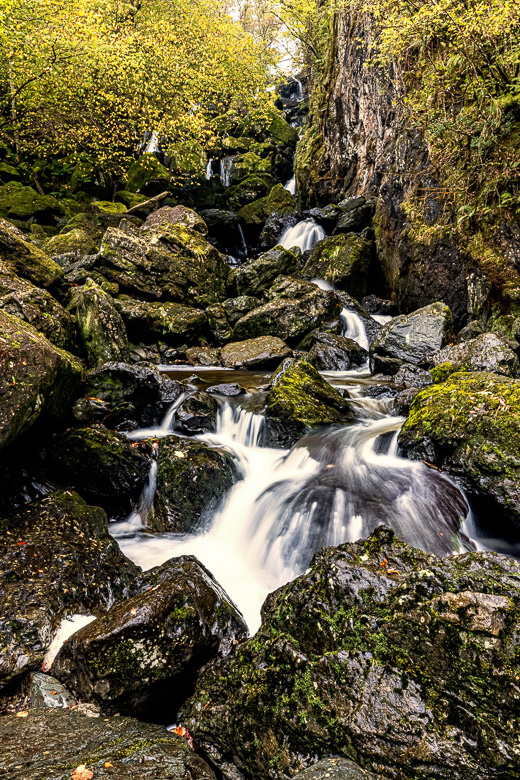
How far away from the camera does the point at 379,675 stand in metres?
2.14

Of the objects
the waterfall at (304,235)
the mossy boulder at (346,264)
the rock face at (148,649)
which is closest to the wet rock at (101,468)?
the rock face at (148,649)

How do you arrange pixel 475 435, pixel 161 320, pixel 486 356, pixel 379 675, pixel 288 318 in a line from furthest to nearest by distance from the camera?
pixel 161 320 < pixel 288 318 < pixel 486 356 < pixel 475 435 < pixel 379 675

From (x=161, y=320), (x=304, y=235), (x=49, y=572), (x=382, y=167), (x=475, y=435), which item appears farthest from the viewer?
(x=304, y=235)

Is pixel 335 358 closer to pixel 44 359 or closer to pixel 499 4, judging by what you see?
pixel 499 4

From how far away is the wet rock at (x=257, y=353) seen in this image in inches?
427

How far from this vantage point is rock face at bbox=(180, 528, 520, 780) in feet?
6.28

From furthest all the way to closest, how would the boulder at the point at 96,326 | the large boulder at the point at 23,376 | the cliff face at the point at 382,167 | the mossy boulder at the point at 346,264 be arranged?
the mossy boulder at the point at 346,264 → the cliff face at the point at 382,167 → the boulder at the point at 96,326 → the large boulder at the point at 23,376

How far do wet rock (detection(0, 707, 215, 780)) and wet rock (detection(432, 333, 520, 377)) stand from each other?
6.91 m

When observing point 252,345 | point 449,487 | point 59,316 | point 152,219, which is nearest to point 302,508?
point 449,487

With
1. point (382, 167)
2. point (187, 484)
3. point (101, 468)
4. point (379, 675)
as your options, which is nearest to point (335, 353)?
point (187, 484)

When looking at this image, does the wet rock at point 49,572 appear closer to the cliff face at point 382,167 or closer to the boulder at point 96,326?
the boulder at point 96,326

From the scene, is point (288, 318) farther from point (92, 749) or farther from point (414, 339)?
point (92, 749)

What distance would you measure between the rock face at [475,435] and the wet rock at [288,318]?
20.0 ft

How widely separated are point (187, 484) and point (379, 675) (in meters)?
3.97
